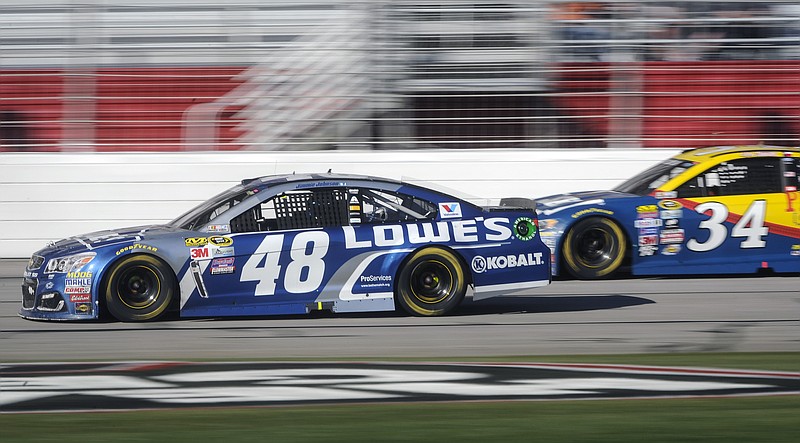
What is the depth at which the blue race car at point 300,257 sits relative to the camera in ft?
28.0

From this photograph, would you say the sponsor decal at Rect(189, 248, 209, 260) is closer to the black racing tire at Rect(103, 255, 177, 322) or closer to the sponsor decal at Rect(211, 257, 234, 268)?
the sponsor decal at Rect(211, 257, 234, 268)

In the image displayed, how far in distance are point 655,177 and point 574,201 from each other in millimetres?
958

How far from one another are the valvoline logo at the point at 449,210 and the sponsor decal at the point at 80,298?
111 inches

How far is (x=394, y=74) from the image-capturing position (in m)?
14.5

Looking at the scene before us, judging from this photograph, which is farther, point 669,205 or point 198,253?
point 669,205

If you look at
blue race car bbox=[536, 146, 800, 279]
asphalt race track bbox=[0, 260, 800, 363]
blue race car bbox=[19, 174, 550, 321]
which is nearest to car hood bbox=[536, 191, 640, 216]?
blue race car bbox=[536, 146, 800, 279]

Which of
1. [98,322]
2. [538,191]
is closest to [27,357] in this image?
[98,322]

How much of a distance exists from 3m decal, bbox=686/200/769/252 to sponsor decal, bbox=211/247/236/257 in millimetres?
4889

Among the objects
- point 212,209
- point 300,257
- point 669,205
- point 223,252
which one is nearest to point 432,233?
point 300,257

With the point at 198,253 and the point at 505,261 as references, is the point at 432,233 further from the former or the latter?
the point at 198,253

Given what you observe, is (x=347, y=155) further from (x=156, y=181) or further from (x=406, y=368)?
(x=406, y=368)

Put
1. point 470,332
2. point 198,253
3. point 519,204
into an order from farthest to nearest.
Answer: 1. point 519,204
2. point 198,253
3. point 470,332

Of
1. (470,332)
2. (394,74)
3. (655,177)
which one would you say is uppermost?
(394,74)

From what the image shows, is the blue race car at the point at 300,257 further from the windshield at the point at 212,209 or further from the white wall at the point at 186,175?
the white wall at the point at 186,175
